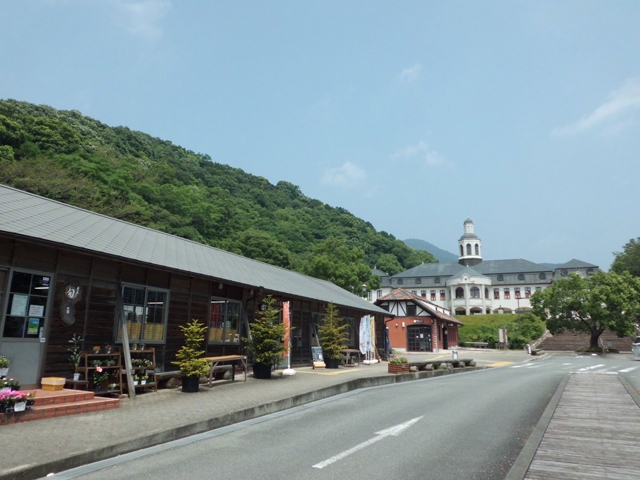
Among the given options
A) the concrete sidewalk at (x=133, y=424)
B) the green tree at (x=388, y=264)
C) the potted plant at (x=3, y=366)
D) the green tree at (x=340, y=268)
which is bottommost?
the concrete sidewalk at (x=133, y=424)

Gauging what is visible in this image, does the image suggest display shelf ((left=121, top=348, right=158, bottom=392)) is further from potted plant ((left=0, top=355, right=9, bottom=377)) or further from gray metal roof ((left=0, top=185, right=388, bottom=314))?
potted plant ((left=0, top=355, right=9, bottom=377))

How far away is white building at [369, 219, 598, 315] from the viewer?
77750 mm

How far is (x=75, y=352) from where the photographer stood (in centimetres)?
998

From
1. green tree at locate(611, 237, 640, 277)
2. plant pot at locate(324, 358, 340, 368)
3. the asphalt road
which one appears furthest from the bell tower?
the asphalt road

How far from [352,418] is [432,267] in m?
81.7

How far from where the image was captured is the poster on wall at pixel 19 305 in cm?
891

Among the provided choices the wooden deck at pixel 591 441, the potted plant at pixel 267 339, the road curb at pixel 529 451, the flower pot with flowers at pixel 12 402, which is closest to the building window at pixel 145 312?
the potted plant at pixel 267 339

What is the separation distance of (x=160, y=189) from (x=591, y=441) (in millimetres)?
55485

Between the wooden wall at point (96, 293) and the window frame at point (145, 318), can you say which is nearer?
the wooden wall at point (96, 293)

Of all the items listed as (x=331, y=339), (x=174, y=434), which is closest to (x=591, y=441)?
(x=174, y=434)

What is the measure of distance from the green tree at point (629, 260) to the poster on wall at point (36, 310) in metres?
70.2

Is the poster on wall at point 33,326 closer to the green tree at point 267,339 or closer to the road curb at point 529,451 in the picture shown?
the green tree at point 267,339

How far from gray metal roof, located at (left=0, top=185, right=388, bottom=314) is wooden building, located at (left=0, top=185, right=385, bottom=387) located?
39mm

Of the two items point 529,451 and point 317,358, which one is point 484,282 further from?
point 529,451
